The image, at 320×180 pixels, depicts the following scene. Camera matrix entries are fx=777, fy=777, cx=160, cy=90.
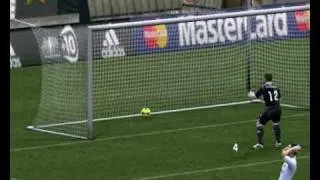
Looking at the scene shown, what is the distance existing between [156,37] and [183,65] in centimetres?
252

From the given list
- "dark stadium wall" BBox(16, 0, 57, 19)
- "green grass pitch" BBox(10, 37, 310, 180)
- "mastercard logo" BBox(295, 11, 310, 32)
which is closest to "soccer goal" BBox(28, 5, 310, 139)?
"mastercard logo" BBox(295, 11, 310, 32)

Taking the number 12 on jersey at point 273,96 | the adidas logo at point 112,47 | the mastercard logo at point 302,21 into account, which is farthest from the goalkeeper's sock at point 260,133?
the adidas logo at point 112,47

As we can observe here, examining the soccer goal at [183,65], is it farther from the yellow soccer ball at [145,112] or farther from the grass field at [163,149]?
the grass field at [163,149]

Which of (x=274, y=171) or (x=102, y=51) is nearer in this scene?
(x=274, y=171)

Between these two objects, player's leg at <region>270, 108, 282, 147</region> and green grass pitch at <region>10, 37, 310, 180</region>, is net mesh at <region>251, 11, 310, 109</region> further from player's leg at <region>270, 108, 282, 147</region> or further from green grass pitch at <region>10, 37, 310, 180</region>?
player's leg at <region>270, 108, 282, 147</region>

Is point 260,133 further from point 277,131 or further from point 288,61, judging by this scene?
point 288,61

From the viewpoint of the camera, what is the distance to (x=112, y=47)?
74.2ft

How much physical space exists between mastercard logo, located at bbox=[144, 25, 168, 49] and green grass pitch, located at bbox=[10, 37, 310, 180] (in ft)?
9.41

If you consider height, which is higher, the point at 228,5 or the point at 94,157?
the point at 228,5

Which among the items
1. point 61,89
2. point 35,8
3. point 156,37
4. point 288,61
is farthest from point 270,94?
point 35,8

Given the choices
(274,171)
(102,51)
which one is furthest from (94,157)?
(102,51)
